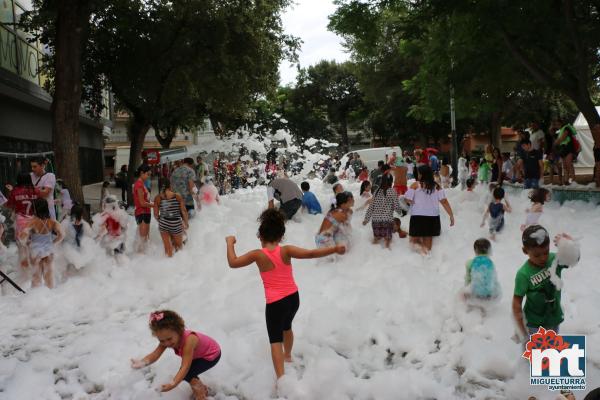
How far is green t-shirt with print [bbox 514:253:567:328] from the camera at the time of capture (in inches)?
179

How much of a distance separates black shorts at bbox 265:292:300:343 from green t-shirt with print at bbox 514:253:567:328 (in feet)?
6.22

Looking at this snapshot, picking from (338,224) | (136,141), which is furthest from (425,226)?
(136,141)

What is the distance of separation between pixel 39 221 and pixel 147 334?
323cm

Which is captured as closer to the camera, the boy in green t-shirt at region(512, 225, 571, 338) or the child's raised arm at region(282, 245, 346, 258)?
the boy in green t-shirt at region(512, 225, 571, 338)

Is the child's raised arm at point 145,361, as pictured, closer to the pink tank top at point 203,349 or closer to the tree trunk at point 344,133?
the pink tank top at point 203,349

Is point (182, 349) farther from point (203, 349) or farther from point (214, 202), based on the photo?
point (214, 202)

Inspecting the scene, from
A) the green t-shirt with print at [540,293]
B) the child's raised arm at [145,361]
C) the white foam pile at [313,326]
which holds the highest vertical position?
the green t-shirt with print at [540,293]

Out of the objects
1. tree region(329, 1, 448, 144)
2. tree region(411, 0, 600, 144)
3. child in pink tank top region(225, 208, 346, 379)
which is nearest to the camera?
child in pink tank top region(225, 208, 346, 379)

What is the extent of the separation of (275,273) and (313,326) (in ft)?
5.90

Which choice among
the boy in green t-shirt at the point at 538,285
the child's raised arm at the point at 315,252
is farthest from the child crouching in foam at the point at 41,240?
the boy in green t-shirt at the point at 538,285

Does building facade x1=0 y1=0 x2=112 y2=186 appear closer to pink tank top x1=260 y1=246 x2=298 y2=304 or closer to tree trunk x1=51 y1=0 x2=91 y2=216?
tree trunk x1=51 y1=0 x2=91 y2=216

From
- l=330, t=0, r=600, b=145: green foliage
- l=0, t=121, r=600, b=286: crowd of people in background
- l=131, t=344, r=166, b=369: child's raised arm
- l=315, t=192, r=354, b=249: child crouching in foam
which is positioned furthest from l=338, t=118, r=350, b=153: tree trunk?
l=131, t=344, r=166, b=369: child's raised arm

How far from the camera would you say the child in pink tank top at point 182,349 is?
179 inches

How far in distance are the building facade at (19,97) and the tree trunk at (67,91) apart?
2837mm
